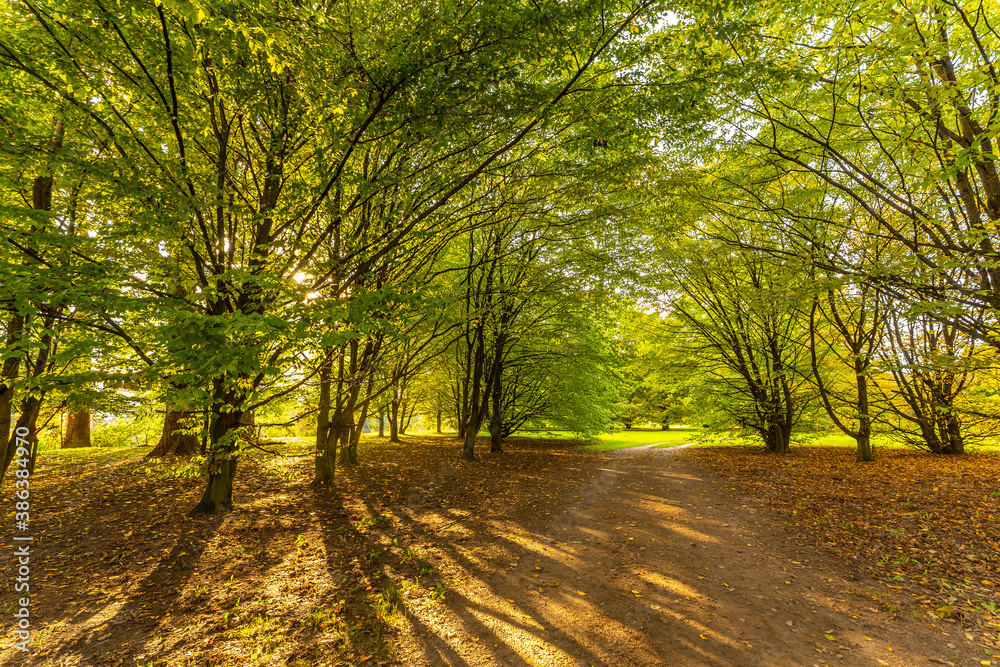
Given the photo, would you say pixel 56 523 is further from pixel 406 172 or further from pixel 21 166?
pixel 406 172

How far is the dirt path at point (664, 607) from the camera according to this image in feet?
12.6

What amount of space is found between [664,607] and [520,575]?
1.88 m

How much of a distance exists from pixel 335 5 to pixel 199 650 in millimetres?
7899

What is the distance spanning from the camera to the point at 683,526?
23.4 feet

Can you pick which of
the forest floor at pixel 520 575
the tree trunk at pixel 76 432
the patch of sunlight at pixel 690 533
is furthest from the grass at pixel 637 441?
the tree trunk at pixel 76 432

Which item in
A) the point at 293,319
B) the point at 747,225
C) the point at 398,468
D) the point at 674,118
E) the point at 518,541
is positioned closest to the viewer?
the point at 293,319

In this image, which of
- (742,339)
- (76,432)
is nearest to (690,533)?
(742,339)

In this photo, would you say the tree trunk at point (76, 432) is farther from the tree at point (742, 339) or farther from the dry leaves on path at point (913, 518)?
the dry leaves on path at point (913, 518)

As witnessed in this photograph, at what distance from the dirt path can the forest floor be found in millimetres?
26

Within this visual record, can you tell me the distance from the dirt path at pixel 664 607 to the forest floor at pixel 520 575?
3cm

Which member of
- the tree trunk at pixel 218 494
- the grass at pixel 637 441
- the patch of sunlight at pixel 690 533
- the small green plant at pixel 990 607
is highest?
the tree trunk at pixel 218 494

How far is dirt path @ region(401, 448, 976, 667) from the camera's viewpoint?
151 inches

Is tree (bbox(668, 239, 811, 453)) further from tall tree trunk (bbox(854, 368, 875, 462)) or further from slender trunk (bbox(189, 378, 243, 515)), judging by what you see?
slender trunk (bbox(189, 378, 243, 515))

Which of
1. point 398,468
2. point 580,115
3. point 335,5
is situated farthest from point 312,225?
point 398,468
